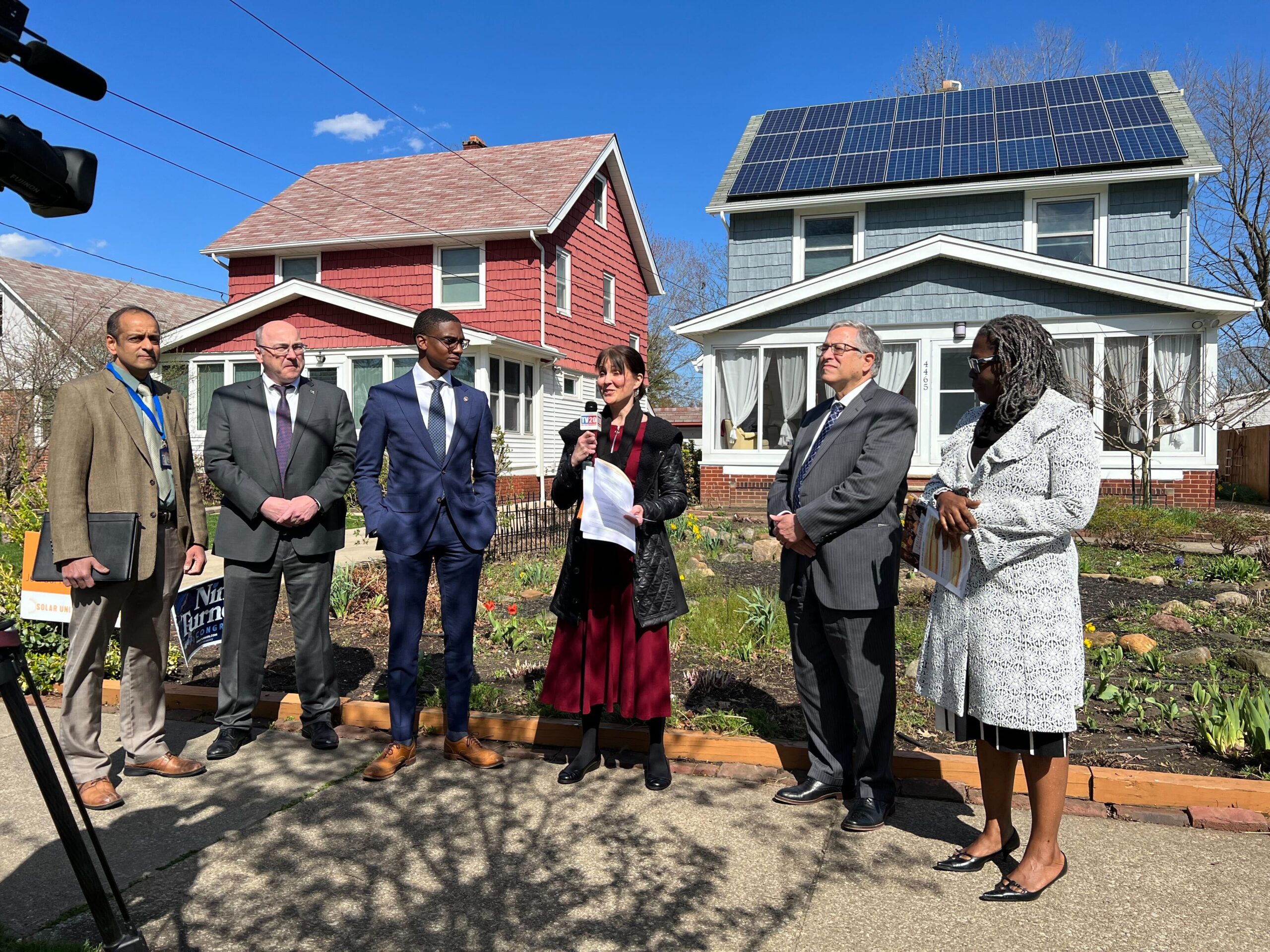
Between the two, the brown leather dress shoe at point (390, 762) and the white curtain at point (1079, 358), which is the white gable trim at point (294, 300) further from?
the brown leather dress shoe at point (390, 762)

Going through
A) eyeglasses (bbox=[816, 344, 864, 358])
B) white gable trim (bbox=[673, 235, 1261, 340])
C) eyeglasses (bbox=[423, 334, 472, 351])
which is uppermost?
white gable trim (bbox=[673, 235, 1261, 340])

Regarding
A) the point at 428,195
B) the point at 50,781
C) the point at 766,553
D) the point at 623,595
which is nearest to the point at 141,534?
the point at 50,781

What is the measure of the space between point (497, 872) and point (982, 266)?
47.6 feet

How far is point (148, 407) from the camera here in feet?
14.3

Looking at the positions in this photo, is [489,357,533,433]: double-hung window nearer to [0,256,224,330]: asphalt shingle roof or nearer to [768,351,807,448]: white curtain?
[768,351,807,448]: white curtain

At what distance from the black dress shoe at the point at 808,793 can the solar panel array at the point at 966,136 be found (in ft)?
51.6

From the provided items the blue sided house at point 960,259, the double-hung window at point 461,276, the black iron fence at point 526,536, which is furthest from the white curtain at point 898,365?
the double-hung window at point 461,276

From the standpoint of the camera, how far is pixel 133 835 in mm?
3617

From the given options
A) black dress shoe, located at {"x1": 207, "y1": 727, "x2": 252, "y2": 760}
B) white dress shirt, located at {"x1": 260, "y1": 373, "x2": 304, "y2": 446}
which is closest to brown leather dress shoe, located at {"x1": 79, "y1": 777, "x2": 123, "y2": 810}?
black dress shoe, located at {"x1": 207, "y1": 727, "x2": 252, "y2": 760}

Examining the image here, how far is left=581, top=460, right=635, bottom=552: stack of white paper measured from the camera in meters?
4.07

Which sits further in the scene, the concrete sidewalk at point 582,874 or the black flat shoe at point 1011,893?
the black flat shoe at point 1011,893

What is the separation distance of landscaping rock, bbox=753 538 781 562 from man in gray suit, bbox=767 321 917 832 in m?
6.34

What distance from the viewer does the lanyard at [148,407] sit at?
4.27 m

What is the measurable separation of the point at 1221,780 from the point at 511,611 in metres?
4.43
